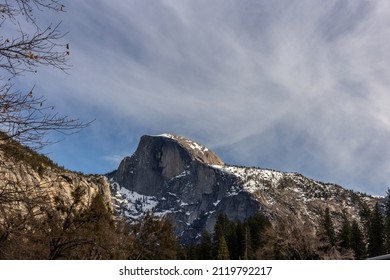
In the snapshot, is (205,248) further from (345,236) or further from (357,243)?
(357,243)

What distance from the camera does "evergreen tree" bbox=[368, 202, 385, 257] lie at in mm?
55963

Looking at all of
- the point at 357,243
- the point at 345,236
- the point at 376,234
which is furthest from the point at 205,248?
the point at 376,234

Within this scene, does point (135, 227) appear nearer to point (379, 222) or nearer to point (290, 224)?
point (290, 224)

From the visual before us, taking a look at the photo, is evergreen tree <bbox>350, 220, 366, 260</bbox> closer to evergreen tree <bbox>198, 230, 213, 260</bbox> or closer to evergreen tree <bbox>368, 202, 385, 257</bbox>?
evergreen tree <bbox>368, 202, 385, 257</bbox>

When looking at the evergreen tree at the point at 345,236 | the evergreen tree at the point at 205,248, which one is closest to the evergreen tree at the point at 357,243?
the evergreen tree at the point at 345,236

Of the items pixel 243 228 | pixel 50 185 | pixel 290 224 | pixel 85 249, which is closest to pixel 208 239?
pixel 243 228

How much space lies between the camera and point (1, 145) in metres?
4.89

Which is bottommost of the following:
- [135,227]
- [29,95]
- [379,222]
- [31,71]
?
[29,95]

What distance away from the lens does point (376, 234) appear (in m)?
56.5

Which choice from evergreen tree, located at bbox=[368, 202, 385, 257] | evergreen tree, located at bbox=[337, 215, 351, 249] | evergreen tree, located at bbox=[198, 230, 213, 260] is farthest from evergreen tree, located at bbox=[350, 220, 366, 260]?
evergreen tree, located at bbox=[198, 230, 213, 260]

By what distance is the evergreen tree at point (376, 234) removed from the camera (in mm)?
55963

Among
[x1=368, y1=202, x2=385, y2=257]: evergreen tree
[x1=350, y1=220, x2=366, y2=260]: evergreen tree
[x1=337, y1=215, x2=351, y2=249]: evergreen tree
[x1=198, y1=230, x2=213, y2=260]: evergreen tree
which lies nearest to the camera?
[x1=368, y1=202, x2=385, y2=257]: evergreen tree

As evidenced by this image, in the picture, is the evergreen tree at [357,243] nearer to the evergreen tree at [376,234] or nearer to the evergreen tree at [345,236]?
the evergreen tree at [345,236]
